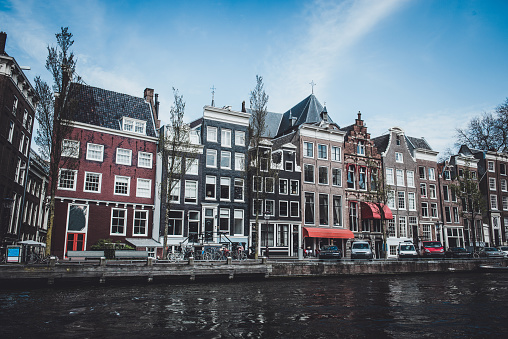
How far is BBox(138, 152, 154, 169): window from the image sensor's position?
127 ft

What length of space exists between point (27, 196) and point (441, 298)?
40017mm

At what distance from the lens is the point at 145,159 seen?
1540 inches

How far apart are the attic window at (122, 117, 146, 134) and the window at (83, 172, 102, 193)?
5495 mm

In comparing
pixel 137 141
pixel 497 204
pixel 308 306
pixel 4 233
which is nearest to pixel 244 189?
pixel 137 141

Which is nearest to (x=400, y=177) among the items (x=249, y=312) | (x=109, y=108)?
(x=109, y=108)

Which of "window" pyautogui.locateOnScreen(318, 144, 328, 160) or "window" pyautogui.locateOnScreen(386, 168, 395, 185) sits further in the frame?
"window" pyautogui.locateOnScreen(386, 168, 395, 185)

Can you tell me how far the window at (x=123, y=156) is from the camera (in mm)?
37681

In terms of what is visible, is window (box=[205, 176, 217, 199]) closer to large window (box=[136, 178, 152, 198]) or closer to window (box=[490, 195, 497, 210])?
large window (box=[136, 178, 152, 198])

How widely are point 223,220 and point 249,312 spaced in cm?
2538

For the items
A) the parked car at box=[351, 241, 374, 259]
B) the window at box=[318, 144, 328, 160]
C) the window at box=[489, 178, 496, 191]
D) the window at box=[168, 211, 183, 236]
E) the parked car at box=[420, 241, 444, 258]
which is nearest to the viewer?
the parked car at box=[351, 241, 374, 259]

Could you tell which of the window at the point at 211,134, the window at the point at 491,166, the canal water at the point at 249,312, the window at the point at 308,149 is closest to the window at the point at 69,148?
the canal water at the point at 249,312

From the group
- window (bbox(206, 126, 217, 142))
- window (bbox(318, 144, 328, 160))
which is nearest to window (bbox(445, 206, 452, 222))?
window (bbox(318, 144, 328, 160))

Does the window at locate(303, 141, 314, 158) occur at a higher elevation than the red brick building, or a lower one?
higher

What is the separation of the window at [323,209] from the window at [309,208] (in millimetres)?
1248
